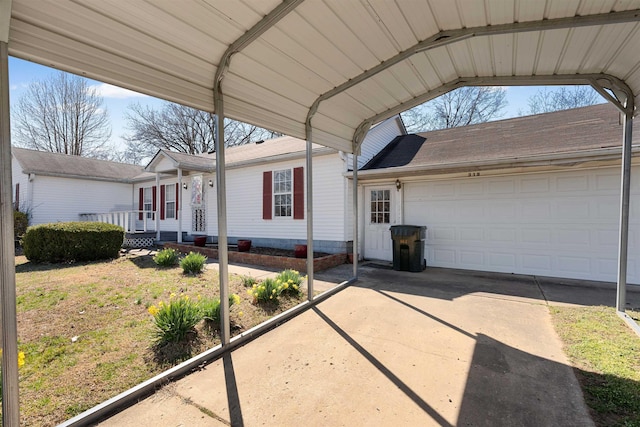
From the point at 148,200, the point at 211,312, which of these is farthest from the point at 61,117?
the point at 211,312

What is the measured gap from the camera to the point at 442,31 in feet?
11.3

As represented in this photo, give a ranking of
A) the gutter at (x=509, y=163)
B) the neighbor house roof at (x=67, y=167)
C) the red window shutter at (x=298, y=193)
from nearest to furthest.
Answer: the gutter at (x=509, y=163) < the red window shutter at (x=298, y=193) < the neighbor house roof at (x=67, y=167)

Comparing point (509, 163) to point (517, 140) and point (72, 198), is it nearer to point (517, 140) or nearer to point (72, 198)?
point (517, 140)

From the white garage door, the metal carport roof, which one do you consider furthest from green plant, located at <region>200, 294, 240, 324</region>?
the white garage door

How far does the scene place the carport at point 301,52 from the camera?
207 cm

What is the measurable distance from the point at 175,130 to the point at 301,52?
987 inches

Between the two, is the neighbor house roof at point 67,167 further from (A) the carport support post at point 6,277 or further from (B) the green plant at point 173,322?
(A) the carport support post at point 6,277

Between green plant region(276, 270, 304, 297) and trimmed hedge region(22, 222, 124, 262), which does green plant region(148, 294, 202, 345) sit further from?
trimmed hedge region(22, 222, 124, 262)

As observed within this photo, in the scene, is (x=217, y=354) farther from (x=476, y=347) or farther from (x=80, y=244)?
(x=80, y=244)

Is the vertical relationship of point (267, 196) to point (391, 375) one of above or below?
above

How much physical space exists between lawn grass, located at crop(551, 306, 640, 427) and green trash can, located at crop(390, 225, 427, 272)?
2963 mm

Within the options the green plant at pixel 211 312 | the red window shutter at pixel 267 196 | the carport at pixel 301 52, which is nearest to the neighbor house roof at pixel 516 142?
the carport at pixel 301 52

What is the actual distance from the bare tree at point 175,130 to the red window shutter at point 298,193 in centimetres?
1570

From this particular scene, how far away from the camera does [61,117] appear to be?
71.1 ft
